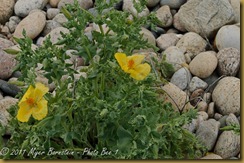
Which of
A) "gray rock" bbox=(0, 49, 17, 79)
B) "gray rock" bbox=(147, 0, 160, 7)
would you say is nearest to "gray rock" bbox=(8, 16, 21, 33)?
"gray rock" bbox=(0, 49, 17, 79)

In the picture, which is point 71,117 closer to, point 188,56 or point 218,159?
point 218,159

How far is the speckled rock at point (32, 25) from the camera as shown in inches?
164

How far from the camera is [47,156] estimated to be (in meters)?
2.91

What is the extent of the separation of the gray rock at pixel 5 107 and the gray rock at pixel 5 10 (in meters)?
1.12

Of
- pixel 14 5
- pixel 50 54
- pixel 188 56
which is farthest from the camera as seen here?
pixel 14 5

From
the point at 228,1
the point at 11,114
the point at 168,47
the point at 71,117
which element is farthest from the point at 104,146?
the point at 228,1

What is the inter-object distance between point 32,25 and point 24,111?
1717 millimetres

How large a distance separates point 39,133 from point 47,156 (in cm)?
18

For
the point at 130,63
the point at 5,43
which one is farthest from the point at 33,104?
the point at 5,43

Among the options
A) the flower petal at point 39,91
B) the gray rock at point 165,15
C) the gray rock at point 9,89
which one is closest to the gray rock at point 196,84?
the gray rock at point 165,15

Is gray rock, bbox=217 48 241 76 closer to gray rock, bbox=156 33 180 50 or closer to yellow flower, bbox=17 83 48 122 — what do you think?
gray rock, bbox=156 33 180 50

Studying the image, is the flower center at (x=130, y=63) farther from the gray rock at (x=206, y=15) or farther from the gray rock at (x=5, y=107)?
the gray rock at (x=206, y=15)

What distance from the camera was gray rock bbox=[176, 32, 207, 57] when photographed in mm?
3990

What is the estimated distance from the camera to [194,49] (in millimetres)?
3990
